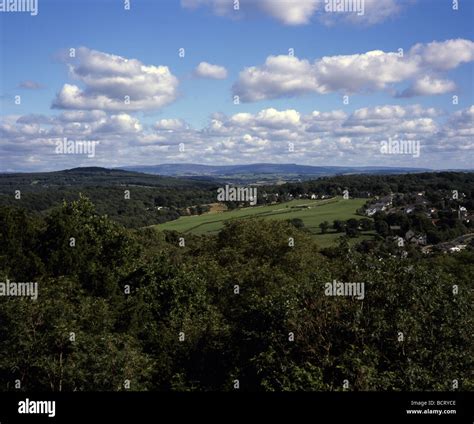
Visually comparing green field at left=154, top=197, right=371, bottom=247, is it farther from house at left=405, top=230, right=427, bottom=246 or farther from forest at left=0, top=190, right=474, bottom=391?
forest at left=0, top=190, right=474, bottom=391

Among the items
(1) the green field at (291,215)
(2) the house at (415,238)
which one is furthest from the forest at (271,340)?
(2) the house at (415,238)

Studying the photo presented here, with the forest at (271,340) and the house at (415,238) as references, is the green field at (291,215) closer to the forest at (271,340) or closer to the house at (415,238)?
the house at (415,238)

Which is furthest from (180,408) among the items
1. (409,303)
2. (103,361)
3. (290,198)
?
(290,198)

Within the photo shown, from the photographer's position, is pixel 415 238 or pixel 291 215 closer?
pixel 415 238

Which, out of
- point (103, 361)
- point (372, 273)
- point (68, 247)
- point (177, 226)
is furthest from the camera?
point (177, 226)

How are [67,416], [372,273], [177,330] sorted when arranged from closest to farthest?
[67,416] → [372,273] → [177,330]

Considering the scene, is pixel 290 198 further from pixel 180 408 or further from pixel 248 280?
pixel 180 408

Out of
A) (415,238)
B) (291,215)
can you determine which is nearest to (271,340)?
(415,238)

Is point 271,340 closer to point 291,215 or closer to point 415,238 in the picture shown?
point 415,238
